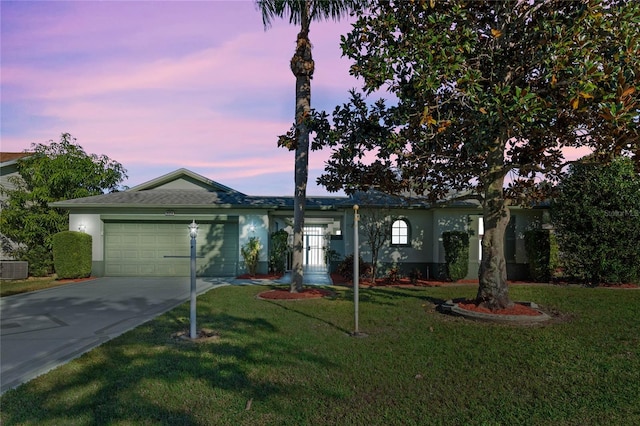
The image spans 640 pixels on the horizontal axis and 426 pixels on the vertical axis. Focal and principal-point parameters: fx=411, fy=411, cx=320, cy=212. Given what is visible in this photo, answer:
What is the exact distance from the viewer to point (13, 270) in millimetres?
15812

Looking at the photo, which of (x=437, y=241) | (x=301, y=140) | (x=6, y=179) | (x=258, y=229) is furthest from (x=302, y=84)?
(x=6, y=179)

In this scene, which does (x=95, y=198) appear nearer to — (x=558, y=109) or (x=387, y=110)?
(x=387, y=110)

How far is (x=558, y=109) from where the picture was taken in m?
6.75

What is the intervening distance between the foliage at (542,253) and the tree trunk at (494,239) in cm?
682

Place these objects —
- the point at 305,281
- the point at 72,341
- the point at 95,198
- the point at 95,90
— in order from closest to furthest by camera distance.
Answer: the point at 72,341 < the point at 95,90 < the point at 305,281 < the point at 95,198

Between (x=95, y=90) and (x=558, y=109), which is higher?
(x=95, y=90)

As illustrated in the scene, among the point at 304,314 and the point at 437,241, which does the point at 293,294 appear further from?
the point at 437,241

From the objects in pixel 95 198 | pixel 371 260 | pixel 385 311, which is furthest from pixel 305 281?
pixel 95 198

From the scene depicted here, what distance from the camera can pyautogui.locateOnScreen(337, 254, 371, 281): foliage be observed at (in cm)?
1512

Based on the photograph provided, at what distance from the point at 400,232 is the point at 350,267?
2.58m

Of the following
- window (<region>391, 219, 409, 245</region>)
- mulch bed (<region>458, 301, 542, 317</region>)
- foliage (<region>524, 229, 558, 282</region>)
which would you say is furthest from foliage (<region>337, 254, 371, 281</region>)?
mulch bed (<region>458, 301, 542, 317</region>)

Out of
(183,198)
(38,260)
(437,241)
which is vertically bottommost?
(38,260)

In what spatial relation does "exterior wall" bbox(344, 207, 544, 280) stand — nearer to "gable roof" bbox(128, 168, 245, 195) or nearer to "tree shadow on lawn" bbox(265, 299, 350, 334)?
"tree shadow on lawn" bbox(265, 299, 350, 334)

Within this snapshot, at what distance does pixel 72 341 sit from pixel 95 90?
7711 millimetres
